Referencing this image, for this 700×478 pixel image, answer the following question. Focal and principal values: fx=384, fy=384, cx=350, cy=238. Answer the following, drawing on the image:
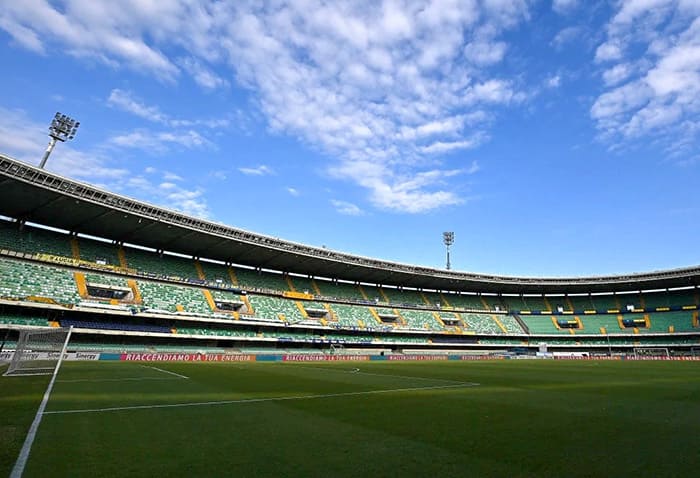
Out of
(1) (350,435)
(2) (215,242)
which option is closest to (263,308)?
(2) (215,242)

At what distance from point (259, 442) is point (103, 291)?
40.7m

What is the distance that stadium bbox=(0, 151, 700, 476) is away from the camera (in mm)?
6070

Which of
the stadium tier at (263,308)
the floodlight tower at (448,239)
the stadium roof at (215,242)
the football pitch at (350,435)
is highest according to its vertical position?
the floodlight tower at (448,239)

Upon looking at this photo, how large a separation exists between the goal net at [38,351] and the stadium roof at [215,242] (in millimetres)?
13732

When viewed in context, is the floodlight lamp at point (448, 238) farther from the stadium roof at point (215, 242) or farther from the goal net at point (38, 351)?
the goal net at point (38, 351)

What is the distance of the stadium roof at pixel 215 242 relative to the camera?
34056 mm

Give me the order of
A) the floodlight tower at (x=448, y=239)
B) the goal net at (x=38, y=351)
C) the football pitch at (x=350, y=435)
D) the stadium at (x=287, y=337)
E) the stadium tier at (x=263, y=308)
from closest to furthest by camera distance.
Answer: the football pitch at (x=350, y=435), the stadium at (x=287, y=337), the goal net at (x=38, y=351), the stadium tier at (x=263, y=308), the floodlight tower at (x=448, y=239)

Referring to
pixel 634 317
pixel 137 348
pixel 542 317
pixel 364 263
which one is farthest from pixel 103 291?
pixel 634 317

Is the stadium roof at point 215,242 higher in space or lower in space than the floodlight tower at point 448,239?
lower

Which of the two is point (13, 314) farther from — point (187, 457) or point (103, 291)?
point (187, 457)

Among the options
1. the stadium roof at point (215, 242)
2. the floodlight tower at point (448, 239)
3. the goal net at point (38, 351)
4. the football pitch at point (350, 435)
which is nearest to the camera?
the football pitch at point (350, 435)

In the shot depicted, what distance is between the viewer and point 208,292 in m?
47.8

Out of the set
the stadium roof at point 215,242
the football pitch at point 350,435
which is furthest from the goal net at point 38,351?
the stadium roof at point 215,242

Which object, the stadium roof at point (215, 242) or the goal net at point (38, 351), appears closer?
the goal net at point (38, 351)
